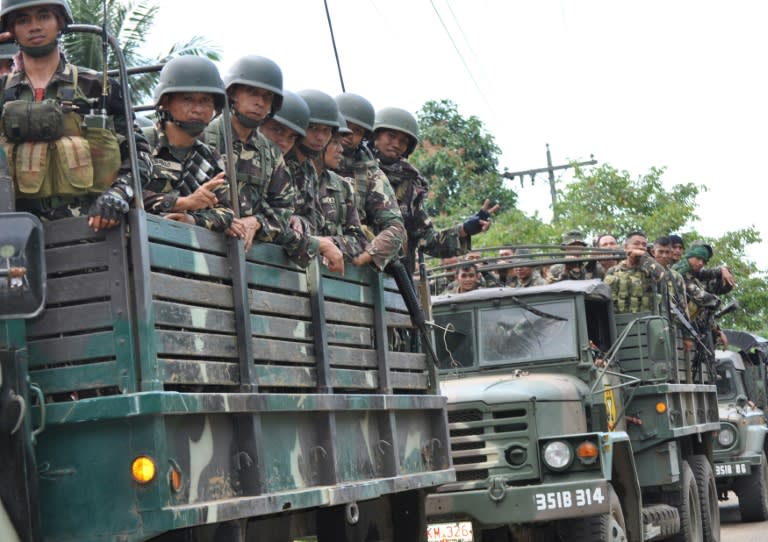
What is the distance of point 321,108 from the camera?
24.1 ft

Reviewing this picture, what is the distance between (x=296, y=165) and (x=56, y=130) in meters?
2.23

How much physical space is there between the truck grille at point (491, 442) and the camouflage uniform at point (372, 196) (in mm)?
2273

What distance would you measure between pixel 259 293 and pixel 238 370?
40 cm

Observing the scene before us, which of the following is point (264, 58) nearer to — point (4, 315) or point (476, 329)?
point (4, 315)

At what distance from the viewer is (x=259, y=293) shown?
5637 millimetres

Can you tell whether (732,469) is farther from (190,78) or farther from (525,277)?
(190,78)

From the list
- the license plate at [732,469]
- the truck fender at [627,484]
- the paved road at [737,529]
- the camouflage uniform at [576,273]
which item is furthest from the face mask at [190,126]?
the license plate at [732,469]

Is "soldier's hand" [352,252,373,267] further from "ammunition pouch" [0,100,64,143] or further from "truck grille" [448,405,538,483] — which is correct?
"truck grille" [448,405,538,483]

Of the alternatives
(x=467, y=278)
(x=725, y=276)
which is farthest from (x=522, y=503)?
(x=725, y=276)

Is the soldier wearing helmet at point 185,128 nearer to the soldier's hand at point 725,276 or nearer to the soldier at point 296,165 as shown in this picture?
the soldier at point 296,165

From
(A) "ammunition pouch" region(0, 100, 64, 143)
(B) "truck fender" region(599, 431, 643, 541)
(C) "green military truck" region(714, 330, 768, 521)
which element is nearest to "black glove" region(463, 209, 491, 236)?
(B) "truck fender" region(599, 431, 643, 541)

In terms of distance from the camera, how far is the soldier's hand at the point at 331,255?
20.6ft

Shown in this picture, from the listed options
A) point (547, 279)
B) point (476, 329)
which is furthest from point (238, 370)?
point (547, 279)

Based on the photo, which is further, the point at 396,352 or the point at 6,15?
the point at 396,352
